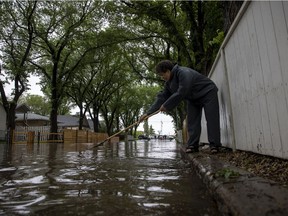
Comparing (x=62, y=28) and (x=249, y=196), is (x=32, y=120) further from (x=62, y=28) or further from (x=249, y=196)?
(x=249, y=196)

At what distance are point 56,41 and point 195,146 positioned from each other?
23649mm

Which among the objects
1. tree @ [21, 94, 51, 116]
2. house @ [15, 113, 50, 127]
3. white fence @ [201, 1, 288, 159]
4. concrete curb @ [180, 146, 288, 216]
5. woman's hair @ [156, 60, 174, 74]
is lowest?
concrete curb @ [180, 146, 288, 216]

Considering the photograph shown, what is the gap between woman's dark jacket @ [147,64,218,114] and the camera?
16.0 ft

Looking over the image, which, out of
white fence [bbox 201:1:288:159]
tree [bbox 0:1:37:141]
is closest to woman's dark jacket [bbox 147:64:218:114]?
white fence [bbox 201:1:288:159]

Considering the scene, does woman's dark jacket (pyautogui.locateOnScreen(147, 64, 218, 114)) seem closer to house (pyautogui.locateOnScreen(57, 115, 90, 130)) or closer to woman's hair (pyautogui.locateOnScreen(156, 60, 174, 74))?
woman's hair (pyautogui.locateOnScreen(156, 60, 174, 74))

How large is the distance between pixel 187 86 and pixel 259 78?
1761 millimetres

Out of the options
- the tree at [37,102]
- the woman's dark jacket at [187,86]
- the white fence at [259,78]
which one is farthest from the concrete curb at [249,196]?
the tree at [37,102]

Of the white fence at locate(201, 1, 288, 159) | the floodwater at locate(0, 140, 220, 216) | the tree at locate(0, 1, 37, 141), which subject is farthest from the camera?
the tree at locate(0, 1, 37, 141)

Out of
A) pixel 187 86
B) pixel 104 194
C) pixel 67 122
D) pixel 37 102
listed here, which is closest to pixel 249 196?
pixel 104 194

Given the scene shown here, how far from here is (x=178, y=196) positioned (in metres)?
2.32

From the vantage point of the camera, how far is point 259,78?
3137mm

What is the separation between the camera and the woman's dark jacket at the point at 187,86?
16.0 ft

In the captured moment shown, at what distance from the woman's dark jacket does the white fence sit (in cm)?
47

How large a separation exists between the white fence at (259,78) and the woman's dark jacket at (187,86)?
0.47m
